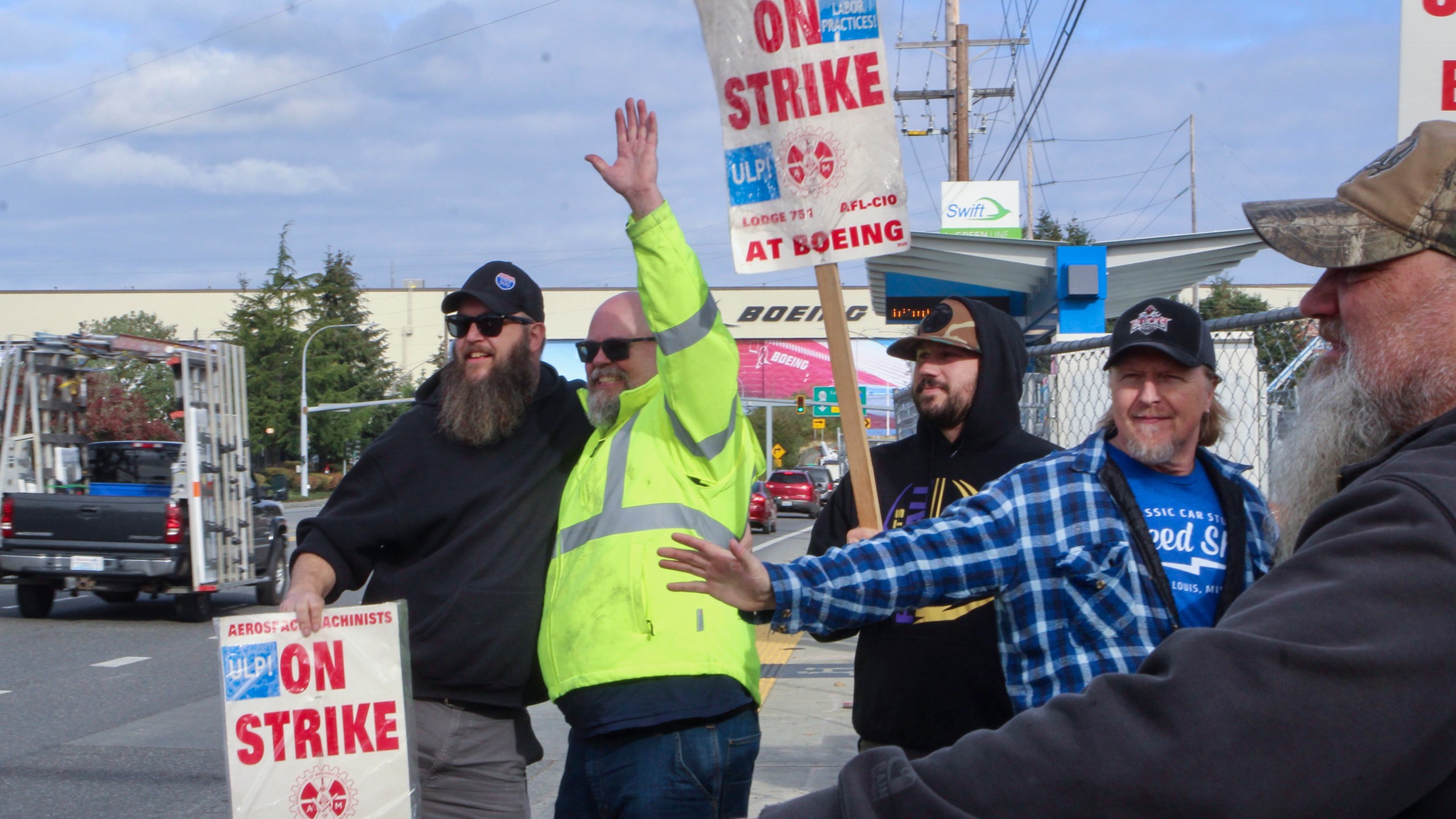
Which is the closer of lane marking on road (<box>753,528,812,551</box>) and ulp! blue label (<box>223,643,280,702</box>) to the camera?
ulp! blue label (<box>223,643,280,702</box>)

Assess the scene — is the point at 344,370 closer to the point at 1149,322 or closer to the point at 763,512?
the point at 763,512

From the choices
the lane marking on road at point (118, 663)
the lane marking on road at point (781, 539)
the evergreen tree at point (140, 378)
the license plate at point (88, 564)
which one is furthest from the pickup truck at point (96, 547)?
the lane marking on road at point (781, 539)

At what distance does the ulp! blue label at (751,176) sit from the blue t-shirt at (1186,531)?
1.07 metres

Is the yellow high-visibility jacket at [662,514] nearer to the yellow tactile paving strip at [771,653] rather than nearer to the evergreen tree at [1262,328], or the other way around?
the evergreen tree at [1262,328]

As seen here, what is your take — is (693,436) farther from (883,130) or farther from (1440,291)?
(1440,291)

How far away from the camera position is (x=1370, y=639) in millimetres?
1060

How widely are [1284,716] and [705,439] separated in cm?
200

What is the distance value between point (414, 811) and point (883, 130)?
1.99 meters

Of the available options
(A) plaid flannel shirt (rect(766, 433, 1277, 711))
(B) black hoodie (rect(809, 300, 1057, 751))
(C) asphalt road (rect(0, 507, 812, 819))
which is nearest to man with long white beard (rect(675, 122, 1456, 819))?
(A) plaid flannel shirt (rect(766, 433, 1277, 711))

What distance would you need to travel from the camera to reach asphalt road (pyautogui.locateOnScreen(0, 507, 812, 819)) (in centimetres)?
622

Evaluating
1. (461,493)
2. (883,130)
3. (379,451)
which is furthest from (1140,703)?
(379,451)

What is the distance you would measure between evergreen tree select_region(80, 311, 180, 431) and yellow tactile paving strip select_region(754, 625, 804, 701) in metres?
8.52

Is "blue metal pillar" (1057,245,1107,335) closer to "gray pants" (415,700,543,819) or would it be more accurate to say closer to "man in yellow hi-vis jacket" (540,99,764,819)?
"man in yellow hi-vis jacket" (540,99,764,819)

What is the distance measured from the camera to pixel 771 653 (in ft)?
34.8
